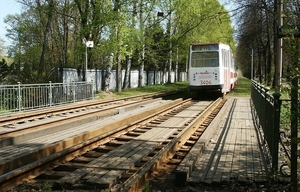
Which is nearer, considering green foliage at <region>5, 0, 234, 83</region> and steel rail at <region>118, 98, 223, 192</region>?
steel rail at <region>118, 98, 223, 192</region>

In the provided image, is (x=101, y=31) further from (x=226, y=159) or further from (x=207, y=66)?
(x=226, y=159)

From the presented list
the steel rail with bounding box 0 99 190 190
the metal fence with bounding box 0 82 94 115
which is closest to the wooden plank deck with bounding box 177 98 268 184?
the steel rail with bounding box 0 99 190 190

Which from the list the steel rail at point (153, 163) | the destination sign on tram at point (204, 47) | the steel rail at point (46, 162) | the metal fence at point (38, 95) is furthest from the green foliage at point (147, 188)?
the destination sign on tram at point (204, 47)

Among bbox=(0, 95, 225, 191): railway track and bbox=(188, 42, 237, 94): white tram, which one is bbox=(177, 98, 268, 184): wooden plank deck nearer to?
bbox=(0, 95, 225, 191): railway track

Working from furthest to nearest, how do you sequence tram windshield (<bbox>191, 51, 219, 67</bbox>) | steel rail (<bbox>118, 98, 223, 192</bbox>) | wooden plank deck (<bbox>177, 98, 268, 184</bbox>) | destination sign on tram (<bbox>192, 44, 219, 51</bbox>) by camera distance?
tram windshield (<bbox>191, 51, 219, 67</bbox>)
destination sign on tram (<bbox>192, 44, 219, 51</bbox>)
wooden plank deck (<bbox>177, 98, 268, 184</bbox>)
steel rail (<bbox>118, 98, 223, 192</bbox>)

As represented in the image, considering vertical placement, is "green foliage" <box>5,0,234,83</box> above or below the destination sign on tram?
above

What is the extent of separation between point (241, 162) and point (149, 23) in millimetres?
29483

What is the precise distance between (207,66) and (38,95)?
9.61 metres

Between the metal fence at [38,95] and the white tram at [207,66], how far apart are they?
602 centimetres

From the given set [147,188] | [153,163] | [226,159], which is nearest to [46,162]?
[153,163]

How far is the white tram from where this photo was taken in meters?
21.2

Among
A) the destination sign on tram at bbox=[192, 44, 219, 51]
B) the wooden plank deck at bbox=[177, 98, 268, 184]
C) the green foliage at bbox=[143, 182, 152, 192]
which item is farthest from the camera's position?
the destination sign on tram at bbox=[192, 44, 219, 51]

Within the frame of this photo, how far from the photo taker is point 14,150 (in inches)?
293

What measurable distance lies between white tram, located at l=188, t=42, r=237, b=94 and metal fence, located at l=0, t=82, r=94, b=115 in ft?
19.7
